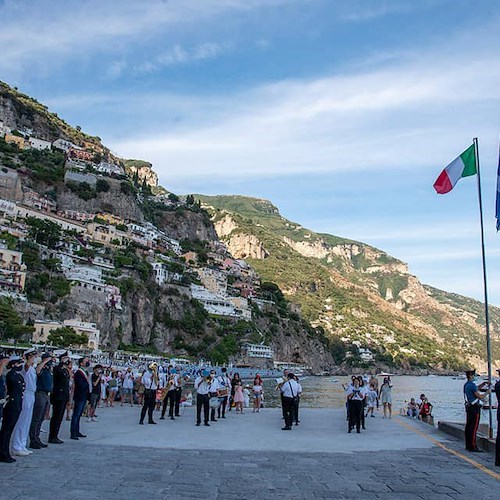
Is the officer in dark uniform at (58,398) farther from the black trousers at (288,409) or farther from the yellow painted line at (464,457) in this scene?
the yellow painted line at (464,457)

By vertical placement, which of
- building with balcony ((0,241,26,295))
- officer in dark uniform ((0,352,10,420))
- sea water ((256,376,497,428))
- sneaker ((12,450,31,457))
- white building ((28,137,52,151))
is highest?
white building ((28,137,52,151))

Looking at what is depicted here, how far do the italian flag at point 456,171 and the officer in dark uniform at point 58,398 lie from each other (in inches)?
425

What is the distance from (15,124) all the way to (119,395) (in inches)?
5208

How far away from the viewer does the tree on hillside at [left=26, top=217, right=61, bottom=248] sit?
90.9 metres

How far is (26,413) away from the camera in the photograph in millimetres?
9742

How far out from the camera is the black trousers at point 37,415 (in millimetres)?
10367

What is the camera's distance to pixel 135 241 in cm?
11550

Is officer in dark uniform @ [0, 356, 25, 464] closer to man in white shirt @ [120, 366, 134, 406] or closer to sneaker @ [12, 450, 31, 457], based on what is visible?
sneaker @ [12, 450, 31, 457]

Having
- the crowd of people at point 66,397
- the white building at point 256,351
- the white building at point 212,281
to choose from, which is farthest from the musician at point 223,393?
the white building at point 212,281

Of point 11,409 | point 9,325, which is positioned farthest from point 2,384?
point 9,325

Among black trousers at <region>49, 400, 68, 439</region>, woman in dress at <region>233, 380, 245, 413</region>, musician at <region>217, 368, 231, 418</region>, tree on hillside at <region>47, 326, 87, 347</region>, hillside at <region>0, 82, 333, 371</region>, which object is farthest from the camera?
hillside at <region>0, 82, 333, 371</region>

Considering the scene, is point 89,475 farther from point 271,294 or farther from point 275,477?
point 271,294

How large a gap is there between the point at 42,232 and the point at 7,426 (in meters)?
88.2

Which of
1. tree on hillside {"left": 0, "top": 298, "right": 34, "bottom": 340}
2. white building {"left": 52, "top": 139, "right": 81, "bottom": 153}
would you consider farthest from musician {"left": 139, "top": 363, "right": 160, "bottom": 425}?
white building {"left": 52, "top": 139, "right": 81, "bottom": 153}
